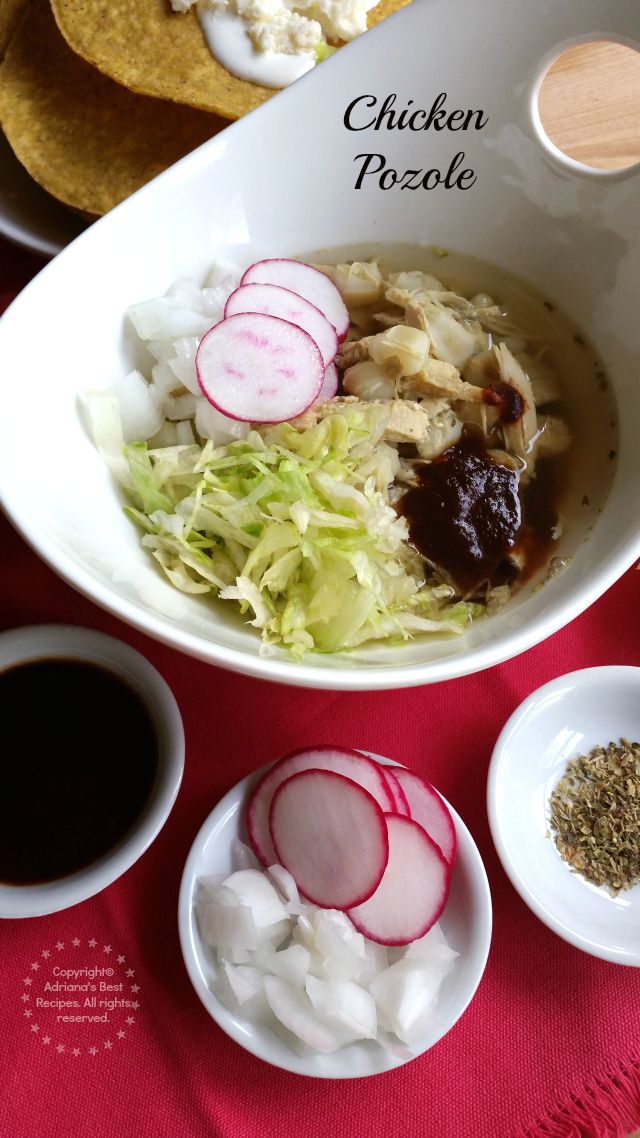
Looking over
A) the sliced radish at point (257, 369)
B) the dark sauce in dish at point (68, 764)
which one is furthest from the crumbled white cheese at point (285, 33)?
the dark sauce in dish at point (68, 764)

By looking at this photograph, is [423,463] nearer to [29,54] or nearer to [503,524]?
[503,524]

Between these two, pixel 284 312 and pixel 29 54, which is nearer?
pixel 284 312

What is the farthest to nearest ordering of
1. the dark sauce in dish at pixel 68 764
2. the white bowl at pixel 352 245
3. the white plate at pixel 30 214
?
the white plate at pixel 30 214
the dark sauce in dish at pixel 68 764
the white bowl at pixel 352 245

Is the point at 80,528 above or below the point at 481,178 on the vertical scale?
below

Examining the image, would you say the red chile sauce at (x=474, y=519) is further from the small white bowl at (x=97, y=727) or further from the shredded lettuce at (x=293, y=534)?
the small white bowl at (x=97, y=727)

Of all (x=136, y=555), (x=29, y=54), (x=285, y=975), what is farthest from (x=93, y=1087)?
(x=29, y=54)

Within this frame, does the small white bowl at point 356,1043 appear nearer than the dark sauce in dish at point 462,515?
Yes

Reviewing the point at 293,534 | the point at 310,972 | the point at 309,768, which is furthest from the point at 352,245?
the point at 310,972
